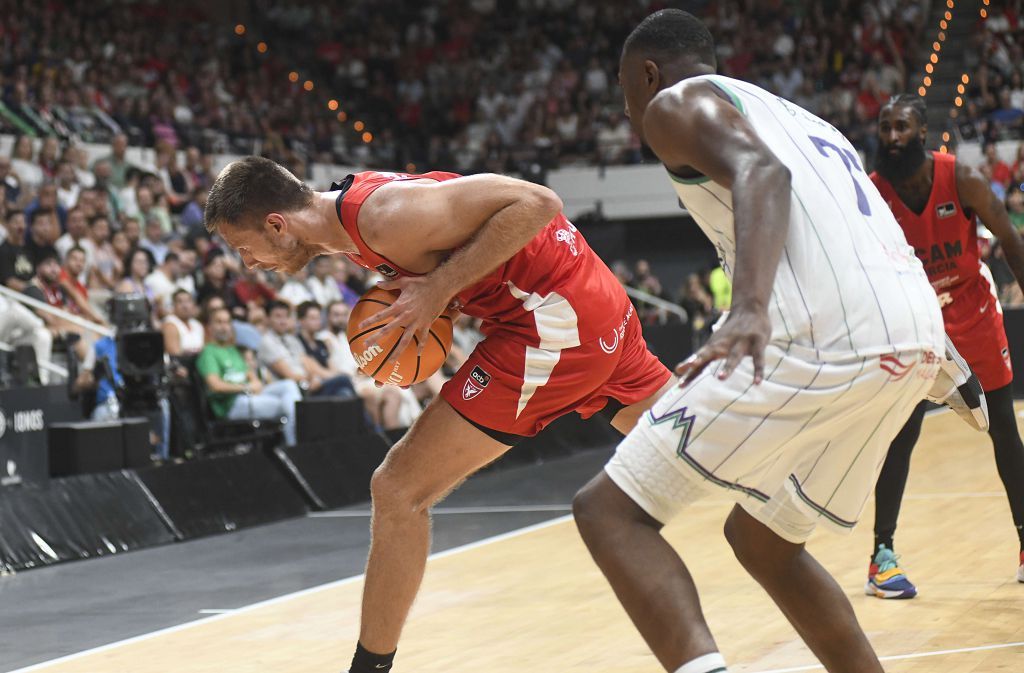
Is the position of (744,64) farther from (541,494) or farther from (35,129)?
(541,494)

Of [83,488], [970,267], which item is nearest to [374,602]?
[970,267]

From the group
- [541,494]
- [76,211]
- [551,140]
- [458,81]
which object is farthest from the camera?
[458,81]

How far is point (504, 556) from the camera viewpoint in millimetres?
6539

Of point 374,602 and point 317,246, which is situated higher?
point 317,246

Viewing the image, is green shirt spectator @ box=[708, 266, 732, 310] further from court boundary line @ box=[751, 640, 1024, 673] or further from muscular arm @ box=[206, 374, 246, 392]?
court boundary line @ box=[751, 640, 1024, 673]

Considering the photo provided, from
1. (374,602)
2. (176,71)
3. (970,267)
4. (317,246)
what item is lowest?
(176,71)

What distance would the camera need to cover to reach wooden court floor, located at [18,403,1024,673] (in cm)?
432

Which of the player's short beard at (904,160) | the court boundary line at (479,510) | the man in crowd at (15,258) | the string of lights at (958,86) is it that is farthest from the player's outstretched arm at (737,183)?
the string of lights at (958,86)

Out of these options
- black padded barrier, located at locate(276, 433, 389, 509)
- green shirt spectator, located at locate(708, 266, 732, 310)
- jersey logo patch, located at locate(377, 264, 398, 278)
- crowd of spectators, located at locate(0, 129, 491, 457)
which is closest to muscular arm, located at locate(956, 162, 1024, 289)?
jersey logo patch, located at locate(377, 264, 398, 278)

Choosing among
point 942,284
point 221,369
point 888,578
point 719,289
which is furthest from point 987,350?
point 719,289

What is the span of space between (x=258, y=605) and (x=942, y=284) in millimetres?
2958

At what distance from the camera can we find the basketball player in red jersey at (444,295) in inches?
135

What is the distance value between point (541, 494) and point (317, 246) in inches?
214

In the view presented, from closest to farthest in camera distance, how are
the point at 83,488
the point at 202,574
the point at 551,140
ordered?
the point at 202,574, the point at 83,488, the point at 551,140
